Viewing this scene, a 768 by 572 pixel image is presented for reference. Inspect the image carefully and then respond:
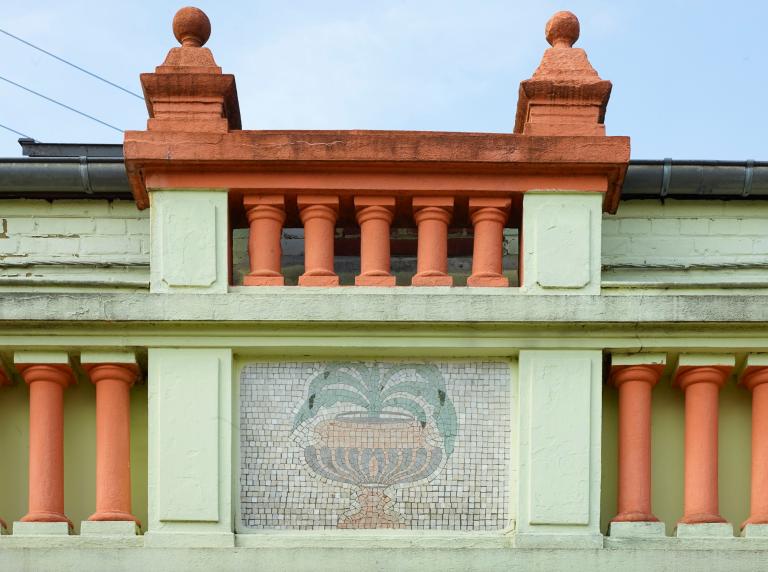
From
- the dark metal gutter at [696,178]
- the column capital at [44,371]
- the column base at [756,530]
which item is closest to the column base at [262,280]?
the column capital at [44,371]

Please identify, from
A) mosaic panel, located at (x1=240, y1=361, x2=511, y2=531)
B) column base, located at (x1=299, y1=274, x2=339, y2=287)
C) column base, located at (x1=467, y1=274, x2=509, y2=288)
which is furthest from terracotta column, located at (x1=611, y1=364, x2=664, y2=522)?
column base, located at (x1=299, y1=274, x2=339, y2=287)

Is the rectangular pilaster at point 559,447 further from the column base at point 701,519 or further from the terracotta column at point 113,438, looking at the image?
the terracotta column at point 113,438

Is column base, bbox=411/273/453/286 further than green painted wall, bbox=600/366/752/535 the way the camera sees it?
Yes

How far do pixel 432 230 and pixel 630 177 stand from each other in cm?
147

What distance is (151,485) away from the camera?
11.5m

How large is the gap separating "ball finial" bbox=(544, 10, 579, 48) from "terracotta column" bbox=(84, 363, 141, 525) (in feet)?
10.5

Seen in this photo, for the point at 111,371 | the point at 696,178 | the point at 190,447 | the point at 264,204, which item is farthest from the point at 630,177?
the point at 111,371

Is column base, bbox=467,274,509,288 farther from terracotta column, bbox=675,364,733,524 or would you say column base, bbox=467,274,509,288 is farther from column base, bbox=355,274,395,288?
terracotta column, bbox=675,364,733,524

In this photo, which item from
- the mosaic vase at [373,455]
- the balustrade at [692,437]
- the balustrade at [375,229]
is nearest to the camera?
the balustrade at [692,437]

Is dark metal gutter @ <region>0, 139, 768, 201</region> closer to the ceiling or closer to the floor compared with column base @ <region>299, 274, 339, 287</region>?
closer to the ceiling

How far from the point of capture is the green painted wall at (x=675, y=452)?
11.8 meters

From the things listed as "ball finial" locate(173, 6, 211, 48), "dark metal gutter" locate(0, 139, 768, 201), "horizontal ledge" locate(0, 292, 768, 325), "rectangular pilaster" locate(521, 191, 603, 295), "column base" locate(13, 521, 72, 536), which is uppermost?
"ball finial" locate(173, 6, 211, 48)

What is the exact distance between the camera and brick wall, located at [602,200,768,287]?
42.6 ft

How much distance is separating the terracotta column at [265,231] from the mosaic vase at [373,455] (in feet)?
3.06
